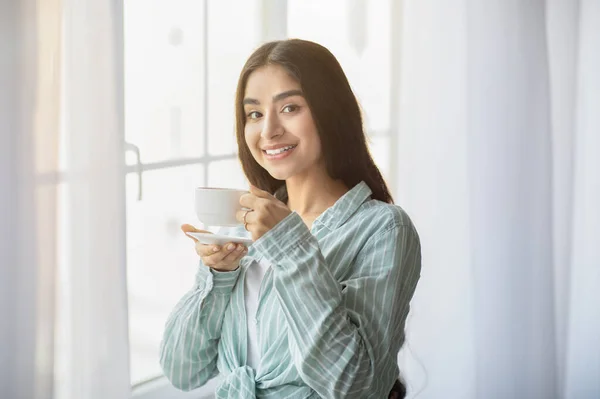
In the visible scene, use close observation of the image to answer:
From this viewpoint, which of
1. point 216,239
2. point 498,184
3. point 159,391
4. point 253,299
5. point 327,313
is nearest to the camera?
point 327,313

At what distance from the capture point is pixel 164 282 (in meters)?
2.35

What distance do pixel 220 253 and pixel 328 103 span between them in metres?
0.29

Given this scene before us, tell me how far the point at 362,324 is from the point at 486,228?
185 centimetres

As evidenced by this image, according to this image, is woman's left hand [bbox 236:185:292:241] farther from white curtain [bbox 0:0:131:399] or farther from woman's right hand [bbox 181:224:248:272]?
white curtain [bbox 0:0:131:399]

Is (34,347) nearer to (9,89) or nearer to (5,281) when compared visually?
(5,281)

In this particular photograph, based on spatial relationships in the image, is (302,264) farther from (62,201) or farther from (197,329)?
(62,201)

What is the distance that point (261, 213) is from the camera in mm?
1325

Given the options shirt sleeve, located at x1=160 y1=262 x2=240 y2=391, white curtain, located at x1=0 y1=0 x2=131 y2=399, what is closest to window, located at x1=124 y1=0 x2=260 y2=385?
white curtain, located at x1=0 y1=0 x2=131 y2=399

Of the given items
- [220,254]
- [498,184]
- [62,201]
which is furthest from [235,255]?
[498,184]

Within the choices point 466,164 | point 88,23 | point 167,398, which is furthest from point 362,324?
point 466,164

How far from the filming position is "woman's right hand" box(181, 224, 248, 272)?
146 centimetres

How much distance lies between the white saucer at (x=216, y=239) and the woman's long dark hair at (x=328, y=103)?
0.21m

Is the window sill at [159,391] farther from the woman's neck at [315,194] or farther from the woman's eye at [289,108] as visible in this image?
the woman's eye at [289,108]

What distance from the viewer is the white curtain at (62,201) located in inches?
63.4
